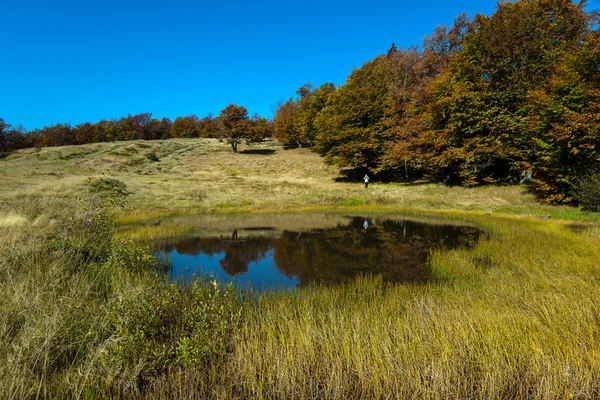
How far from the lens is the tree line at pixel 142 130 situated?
80875mm

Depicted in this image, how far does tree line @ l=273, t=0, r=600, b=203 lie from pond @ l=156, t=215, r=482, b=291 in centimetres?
1266

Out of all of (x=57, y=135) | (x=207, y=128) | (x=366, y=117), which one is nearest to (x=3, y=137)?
(x=57, y=135)

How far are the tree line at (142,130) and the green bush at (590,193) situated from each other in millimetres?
69668

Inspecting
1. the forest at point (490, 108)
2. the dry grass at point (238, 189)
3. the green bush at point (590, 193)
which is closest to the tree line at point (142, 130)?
the dry grass at point (238, 189)

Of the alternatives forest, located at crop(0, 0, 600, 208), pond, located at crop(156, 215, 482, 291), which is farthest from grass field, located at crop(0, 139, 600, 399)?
forest, located at crop(0, 0, 600, 208)

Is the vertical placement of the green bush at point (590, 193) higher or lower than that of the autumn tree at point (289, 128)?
lower

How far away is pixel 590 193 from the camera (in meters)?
21.1

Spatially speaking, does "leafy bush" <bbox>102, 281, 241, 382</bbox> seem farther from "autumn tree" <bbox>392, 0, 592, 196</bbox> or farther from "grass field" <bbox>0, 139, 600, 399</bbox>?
"autumn tree" <bbox>392, 0, 592, 196</bbox>

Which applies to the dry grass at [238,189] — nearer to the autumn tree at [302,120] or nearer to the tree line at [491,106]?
the tree line at [491,106]

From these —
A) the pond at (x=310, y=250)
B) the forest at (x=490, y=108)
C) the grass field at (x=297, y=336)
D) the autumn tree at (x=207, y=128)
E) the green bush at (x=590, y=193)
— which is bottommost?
the pond at (x=310, y=250)

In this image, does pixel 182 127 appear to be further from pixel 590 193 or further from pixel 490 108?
pixel 590 193

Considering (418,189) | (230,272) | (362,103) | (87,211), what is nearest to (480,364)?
(230,272)

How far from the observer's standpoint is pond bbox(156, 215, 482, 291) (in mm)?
11305

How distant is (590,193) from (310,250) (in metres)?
20.1
